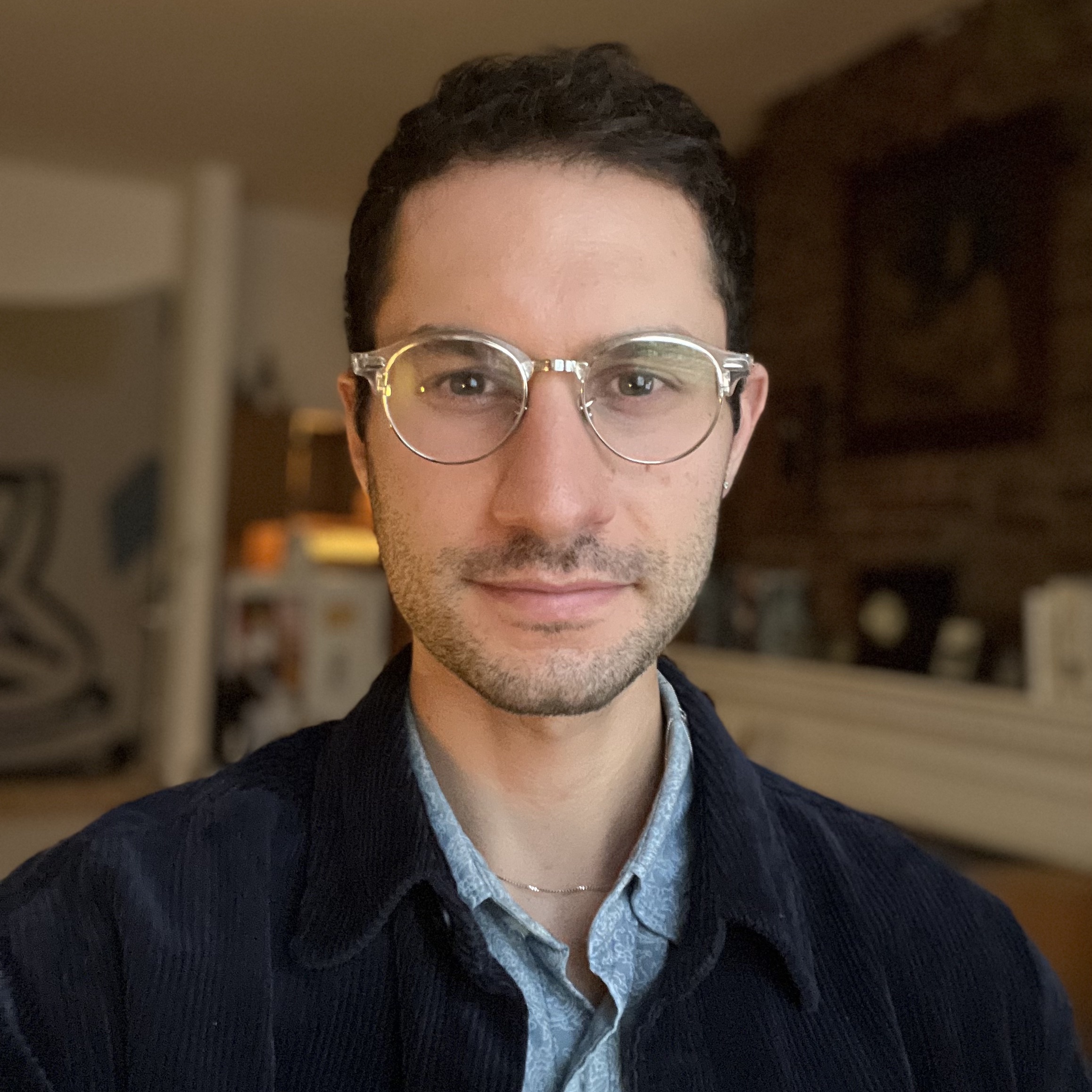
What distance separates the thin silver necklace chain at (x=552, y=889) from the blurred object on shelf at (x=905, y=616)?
2335mm

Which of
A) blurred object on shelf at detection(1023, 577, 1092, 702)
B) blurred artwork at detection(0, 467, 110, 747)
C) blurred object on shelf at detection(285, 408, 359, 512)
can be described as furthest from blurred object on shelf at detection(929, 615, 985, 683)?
blurred artwork at detection(0, 467, 110, 747)

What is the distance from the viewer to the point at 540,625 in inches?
37.3

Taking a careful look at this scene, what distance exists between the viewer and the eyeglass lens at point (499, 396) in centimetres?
96

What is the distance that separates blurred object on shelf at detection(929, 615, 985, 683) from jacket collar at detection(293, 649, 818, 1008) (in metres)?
2.05

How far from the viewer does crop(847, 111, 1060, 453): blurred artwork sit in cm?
288

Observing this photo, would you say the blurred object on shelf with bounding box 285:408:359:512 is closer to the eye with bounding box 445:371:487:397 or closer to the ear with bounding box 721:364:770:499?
the ear with bounding box 721:364:770:499

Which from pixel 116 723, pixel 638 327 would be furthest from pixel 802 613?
pixel 116 723

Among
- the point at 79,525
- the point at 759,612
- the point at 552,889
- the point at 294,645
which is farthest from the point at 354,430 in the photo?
the point at 79,525

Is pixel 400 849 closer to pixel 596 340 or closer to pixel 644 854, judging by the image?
pixel 644 854

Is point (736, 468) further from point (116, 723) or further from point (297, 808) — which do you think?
point (116, 723)

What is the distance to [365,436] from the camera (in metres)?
1.10

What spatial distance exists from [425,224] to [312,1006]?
0.72m

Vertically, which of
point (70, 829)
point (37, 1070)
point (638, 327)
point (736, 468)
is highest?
point (638, 327)

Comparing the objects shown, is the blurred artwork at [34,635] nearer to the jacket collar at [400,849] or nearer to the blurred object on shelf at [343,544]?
the blurred object on shelf at [343,544]
